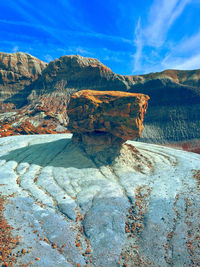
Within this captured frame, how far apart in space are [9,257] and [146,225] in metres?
8.42

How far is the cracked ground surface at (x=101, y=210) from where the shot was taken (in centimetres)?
992

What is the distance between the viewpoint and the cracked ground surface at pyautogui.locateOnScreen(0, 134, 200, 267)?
9922 mm

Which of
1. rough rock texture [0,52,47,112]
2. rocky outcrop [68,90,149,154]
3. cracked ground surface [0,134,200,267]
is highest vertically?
rough rock texture [0,52,47,112]

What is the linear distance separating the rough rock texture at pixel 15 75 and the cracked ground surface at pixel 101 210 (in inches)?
2927

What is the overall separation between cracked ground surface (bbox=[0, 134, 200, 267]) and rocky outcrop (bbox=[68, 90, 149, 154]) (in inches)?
96.3

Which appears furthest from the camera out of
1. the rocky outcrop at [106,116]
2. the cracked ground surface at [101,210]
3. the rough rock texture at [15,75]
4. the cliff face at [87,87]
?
the rough rock texture at [15,75]

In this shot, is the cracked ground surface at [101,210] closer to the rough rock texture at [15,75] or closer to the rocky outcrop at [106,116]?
the rocky outcrop at [106,116]

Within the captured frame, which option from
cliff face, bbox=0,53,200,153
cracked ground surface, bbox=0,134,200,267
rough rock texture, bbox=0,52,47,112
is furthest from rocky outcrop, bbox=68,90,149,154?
rough rock texture, bbox=0,52,47,112

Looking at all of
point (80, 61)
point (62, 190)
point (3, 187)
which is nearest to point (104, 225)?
point (62, 190)

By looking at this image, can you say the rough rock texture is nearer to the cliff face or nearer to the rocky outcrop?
the cliff face

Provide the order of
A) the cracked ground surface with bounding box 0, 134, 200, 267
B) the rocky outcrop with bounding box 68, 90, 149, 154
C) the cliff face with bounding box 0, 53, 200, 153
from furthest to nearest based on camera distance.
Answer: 1. the cliff face with bounding box 0, 53, 200, 153
2. the rocky outcrop with bounding box 68, 90, 149, 154
3. the cracked ground surface with bounding box 0, 134, 200, 267

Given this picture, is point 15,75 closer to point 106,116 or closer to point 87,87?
point 87,87

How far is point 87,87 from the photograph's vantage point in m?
78.4

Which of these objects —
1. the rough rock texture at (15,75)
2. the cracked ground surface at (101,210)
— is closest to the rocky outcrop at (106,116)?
the cracked ground surface at (101,210)
